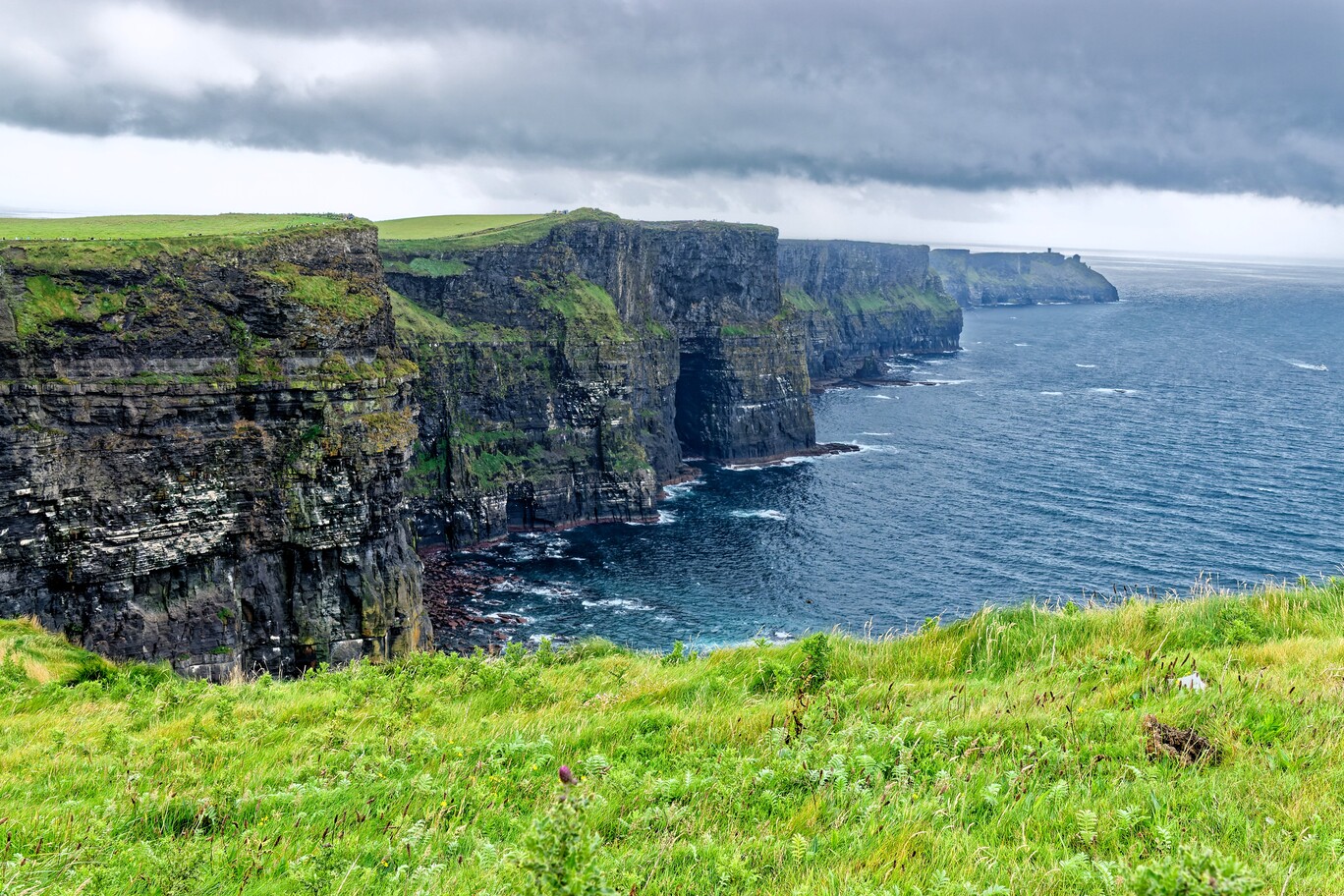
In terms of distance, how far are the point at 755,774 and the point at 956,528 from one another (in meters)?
82.3

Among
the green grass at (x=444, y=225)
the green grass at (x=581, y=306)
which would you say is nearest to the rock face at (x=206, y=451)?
the green grass at (x=581, y=306)

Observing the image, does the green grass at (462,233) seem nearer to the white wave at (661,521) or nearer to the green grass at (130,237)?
the green grass at (130,237)

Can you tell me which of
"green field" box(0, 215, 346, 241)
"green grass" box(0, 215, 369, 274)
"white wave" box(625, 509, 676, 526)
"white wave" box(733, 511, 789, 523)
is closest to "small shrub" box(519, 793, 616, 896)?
"green grass" box(0, 215, 369, 274)

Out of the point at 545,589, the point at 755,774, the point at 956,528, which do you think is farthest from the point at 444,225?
the point at 755,774

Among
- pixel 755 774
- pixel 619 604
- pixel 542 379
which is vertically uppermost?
pixel 755 774

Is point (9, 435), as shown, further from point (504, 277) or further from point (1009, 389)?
point (1009, 389)

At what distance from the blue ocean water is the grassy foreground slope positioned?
3558 cm

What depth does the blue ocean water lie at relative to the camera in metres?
69.1

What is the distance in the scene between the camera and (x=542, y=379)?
319ft

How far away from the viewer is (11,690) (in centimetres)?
1584

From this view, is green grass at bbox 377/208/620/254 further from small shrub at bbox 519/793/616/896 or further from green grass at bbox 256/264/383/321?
small shrub at bbox 519/793/616/896

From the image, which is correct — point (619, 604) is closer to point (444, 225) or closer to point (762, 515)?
point (762, 515)

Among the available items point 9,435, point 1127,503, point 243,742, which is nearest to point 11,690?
point 243,742

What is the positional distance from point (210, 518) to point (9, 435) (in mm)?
9953
